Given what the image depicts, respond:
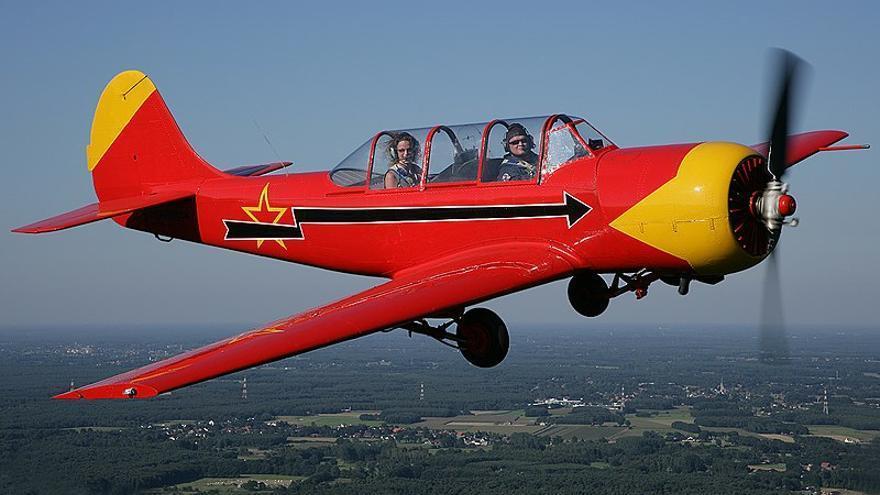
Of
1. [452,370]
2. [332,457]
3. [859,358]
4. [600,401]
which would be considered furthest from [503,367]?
[332,457]

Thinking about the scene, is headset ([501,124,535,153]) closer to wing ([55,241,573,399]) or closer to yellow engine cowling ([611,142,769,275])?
wing ([55,241,573,399])

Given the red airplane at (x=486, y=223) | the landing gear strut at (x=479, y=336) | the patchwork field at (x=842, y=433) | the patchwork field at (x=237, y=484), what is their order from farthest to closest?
1. the patchwork field at (x=842, y=433)
2. the patchwork field at (x=237, y=484)
3. the landing gear strut at (x=479, y=336)
4. the red airplane at (x=486, y=223)

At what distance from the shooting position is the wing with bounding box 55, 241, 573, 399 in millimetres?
11031

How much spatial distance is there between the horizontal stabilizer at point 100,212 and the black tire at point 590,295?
6.81 metres

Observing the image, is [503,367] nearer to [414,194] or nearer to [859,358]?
[859,358]

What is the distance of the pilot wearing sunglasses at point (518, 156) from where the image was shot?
46.3 ft

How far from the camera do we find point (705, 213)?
12758 mm

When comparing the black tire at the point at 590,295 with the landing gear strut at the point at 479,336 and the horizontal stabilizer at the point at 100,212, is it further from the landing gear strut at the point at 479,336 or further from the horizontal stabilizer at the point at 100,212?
the horizontal stabilizer at the point at 100,212

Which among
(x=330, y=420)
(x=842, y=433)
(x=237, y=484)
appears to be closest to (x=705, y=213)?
(x=237, y=484)

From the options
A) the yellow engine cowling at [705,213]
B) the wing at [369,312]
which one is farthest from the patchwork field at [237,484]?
the yellow engine cowling at [705,213]

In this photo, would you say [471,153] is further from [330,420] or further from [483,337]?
[330,420]

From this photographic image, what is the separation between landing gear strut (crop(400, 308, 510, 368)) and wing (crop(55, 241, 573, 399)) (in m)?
0.85

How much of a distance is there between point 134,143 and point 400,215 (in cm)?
662

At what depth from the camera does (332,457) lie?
3605 inches
